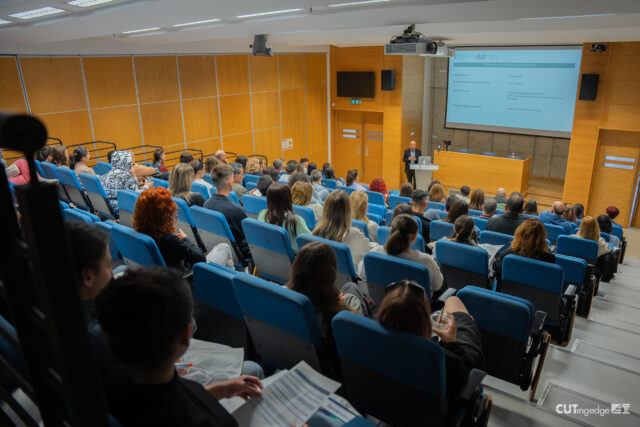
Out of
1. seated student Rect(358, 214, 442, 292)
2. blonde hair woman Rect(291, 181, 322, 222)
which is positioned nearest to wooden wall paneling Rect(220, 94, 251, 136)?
blonde hair woman Rect(291, 181, 322, 222)

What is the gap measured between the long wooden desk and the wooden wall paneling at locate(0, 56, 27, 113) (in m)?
9.84

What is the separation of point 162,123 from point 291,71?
4.39 m

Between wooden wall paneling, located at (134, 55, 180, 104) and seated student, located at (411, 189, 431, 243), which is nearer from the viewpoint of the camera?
seated student, located at (411, 189, 431, 243)

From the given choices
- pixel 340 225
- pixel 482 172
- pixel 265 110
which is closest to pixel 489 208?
pixel 340 225

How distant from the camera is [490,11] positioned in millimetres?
4879

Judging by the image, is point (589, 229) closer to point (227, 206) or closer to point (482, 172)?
point (227, 206)

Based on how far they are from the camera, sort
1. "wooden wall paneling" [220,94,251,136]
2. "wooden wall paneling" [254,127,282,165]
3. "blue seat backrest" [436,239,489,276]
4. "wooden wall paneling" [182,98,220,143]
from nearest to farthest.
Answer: "blue seat backrest" [436,239,489,276]
"wooden wall paneling" [182,98,220,143]
"wooden wall paneling" [220,94,251,136]
"wooden wall paneling" [254,127,282,165]

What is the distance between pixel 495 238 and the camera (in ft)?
16.5

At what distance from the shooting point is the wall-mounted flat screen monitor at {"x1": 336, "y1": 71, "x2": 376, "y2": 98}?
42.2ft

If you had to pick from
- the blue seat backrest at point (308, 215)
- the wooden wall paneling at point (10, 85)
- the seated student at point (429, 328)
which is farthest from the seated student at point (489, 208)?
the wooden wall paneling at point (10, 85)

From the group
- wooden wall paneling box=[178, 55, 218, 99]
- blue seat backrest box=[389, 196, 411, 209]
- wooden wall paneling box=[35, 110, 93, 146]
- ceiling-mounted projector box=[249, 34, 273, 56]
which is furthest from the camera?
wooden wall paneling box=[178, 55, 218, 99]

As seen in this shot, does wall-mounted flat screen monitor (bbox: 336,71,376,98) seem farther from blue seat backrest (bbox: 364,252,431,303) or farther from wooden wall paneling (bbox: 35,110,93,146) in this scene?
blue seat backrest (bbox: 364,252,431,303)

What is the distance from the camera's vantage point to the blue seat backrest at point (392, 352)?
6.48 feet

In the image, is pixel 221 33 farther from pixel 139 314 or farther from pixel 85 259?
pixel 139 314
